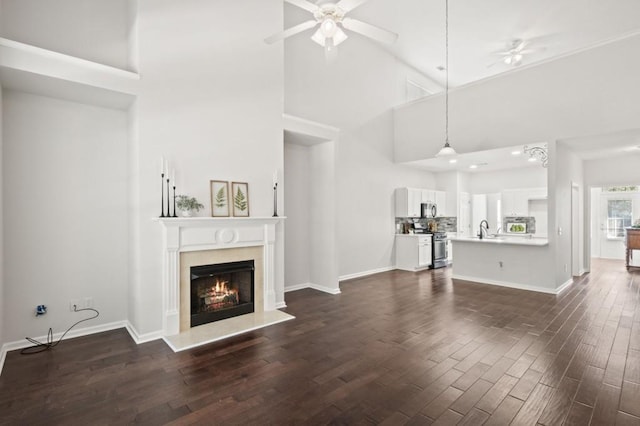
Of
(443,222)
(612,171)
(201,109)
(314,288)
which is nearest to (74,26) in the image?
(201,109)

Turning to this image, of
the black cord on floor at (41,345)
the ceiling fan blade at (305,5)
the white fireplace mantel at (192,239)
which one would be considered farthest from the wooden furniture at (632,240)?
the black cord on floor at (41,345)

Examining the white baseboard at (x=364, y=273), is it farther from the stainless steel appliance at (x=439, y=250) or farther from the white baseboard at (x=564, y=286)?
the white baseboard at (x=564, y=286)

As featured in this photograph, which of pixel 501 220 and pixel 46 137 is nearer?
pixel 46 137

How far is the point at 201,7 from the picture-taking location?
3.95 meters

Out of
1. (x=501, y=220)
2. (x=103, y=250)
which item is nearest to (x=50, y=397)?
(x=103, y=250)

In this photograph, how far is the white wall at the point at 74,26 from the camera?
329 centimetres

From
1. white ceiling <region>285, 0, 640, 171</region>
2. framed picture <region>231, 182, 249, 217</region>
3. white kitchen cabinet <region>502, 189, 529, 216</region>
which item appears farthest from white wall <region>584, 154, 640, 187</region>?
framed picture <region>231, 182, 249, 217</region>

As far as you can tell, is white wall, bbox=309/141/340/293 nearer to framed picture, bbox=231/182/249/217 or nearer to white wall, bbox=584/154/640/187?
framed picture, bbox=231/182/249/217

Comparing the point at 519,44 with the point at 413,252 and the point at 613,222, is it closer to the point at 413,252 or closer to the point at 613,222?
the point at 413,252

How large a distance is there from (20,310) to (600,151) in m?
9.94

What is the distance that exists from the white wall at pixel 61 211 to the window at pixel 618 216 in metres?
12.5

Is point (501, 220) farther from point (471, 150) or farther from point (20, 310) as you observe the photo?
point (20, 310)

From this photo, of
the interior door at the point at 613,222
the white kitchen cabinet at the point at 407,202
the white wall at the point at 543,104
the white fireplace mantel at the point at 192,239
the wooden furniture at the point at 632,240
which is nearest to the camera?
the white fireplace mantel at the point at 192,239

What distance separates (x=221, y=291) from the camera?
421 centimetres
